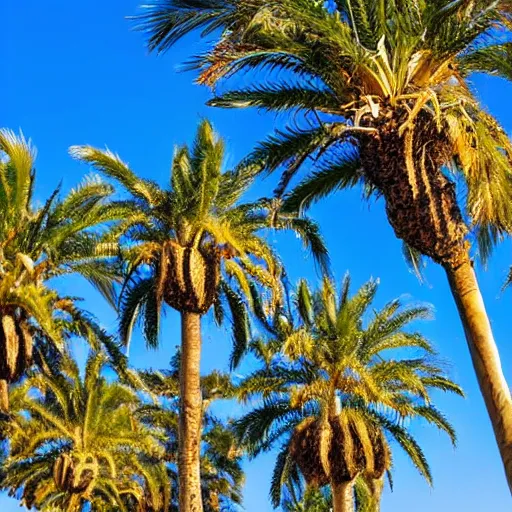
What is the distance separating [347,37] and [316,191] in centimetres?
360

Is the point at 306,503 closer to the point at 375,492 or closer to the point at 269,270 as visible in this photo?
the point at 375,492

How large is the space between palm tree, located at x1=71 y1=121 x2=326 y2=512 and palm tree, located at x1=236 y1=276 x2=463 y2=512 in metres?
2.21

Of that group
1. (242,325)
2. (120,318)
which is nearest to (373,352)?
(242,325)

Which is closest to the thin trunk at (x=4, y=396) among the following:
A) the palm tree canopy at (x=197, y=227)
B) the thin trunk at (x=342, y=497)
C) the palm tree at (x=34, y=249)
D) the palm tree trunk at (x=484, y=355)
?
the palm tree at (x=34, y=249)

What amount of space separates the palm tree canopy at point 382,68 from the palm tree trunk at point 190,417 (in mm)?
8269

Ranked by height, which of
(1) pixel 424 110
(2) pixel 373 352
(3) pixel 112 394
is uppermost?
(3) pixel 112 394

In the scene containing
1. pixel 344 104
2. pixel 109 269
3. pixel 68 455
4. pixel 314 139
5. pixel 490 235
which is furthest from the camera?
pixel 68 455

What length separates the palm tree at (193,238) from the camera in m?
19.7

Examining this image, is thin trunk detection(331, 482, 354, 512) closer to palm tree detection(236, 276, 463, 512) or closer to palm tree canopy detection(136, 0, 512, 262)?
palm tree detection(236, 276, 463, 512)

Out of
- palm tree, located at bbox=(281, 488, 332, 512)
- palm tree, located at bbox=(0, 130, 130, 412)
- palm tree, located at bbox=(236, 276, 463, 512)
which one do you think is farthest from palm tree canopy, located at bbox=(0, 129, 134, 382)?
palm tree, located at bbox=(281, 488, 332, 512)

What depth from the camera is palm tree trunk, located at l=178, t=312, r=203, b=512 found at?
1903 cm

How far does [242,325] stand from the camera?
73.0ft

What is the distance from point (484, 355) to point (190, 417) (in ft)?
32.9

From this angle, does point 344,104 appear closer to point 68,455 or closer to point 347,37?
point 347,37
